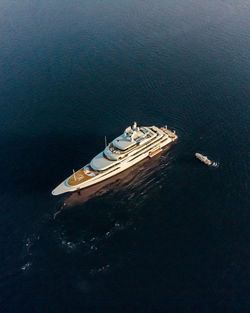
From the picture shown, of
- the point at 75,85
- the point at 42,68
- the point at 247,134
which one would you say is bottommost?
the point at 247,134

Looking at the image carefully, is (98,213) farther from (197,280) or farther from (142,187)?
(197,280)

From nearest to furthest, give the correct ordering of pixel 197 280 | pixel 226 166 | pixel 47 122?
pixel 197 280 → pixel 226 166 → pixel 47 122

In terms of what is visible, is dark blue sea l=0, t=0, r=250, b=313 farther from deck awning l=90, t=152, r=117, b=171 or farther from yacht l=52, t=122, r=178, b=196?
deck awning l=90, t=152, r=117, b=171

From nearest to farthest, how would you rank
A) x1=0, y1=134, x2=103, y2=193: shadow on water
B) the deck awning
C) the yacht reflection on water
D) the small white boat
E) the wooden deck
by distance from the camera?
the yacht reflection on water, the wooden deck, x1=0, y1=134, x2=103, y2=193: shadow on water, the deck awning, the small white boat

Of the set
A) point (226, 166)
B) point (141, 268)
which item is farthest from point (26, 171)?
point (226, 166)

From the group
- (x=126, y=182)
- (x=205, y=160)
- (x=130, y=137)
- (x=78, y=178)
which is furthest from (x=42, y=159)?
(x=205, y=160)

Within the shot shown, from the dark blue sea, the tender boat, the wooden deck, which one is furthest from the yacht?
the tender boat

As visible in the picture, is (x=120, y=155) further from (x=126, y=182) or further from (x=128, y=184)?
(x=128, y=184)
